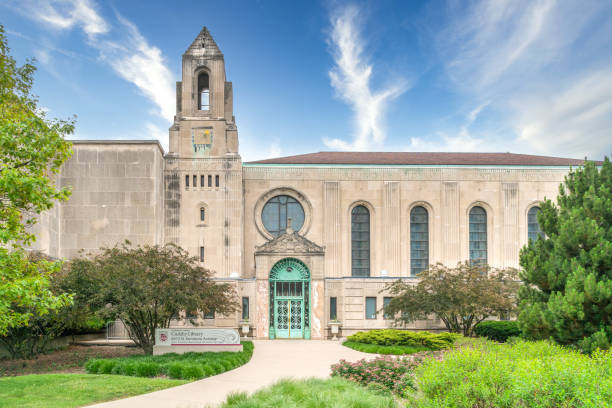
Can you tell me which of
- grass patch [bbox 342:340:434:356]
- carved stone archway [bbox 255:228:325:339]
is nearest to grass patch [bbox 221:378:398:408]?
grass patch [bbox 342:340:434:356]

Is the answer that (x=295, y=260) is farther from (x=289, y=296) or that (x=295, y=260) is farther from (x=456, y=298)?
(x=456, y=298)

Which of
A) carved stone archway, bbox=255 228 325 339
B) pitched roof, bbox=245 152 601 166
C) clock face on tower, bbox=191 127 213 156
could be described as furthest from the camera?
pitched roof, bbox=245 152 601 166

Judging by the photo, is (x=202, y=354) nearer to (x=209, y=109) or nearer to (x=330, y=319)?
(x=330, y=319)

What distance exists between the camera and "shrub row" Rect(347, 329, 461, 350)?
2412 cm

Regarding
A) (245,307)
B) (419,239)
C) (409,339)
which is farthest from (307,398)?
(419,239)

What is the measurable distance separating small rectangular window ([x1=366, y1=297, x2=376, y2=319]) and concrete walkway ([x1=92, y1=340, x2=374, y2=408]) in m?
4.21

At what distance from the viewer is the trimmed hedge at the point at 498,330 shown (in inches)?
1047

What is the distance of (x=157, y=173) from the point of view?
34906 mm

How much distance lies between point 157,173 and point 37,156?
24211mm

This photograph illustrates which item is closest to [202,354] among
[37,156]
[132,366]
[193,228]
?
[132,366]

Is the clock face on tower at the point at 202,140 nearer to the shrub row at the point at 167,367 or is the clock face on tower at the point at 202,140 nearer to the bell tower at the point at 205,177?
the bell tower at the point at 205,177

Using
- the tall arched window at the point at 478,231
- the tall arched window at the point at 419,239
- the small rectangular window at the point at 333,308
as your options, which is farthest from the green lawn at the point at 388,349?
the tall arched window at the point at 478,231

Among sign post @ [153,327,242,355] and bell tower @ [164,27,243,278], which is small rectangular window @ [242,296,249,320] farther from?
sign post @ [153,327,242,355]

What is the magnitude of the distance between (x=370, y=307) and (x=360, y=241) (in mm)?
5404
